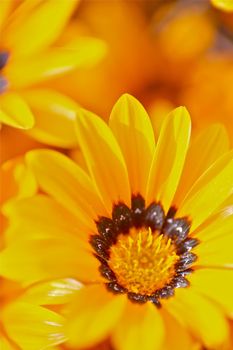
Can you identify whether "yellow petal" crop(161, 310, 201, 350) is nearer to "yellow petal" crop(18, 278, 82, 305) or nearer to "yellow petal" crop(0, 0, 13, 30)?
"yellow petal" crop(18, 278, 82, 305)

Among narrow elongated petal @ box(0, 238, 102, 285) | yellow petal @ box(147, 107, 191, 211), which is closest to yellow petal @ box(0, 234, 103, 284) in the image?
narrow elongated petal @ box(0, 238, 102, 285)

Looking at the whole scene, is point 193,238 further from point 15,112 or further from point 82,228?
point 15,112

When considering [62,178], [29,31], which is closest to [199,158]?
[62,178]

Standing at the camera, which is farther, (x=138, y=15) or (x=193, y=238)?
(x=138, y=15)

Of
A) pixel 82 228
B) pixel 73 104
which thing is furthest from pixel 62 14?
pixel 82 228

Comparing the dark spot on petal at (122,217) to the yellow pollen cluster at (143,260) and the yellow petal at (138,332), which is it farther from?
the yellow petal at (138,332)

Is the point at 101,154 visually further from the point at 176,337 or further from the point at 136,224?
the point at 176,337
